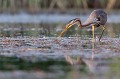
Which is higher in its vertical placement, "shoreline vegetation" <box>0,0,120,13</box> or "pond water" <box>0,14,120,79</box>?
"shoreline vegetation" <box>0,0,120,13</box>

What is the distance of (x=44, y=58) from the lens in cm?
981

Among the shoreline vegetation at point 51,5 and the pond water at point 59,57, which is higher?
the shoreline vegetation at point 51,5

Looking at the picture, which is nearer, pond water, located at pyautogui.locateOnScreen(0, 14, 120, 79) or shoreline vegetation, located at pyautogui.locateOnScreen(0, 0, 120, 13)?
pond water, located at pyautogui.locateOnScreen(0, 14, 120, 79)

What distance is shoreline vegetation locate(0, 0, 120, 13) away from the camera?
2362 centimetres

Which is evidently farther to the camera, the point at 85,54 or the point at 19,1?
the point at 19,1

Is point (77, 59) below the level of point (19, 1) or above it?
below

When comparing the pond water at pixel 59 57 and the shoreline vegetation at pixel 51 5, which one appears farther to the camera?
the shoreline vegetation at pixel 51 5

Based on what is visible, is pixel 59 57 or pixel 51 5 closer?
pixel 59 57

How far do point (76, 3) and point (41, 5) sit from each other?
5.88 feet

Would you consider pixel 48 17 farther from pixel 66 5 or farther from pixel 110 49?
pixel 110 49

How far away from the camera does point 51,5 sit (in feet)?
79.6

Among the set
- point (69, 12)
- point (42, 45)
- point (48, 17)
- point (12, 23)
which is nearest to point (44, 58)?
point (42, 45)

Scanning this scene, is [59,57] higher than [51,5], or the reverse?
[51,5]

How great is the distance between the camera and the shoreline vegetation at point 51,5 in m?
23.6
